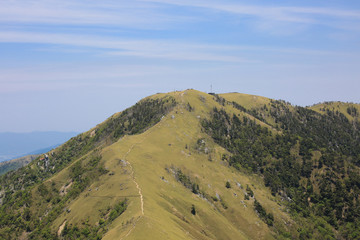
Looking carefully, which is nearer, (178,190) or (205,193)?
(178,190)

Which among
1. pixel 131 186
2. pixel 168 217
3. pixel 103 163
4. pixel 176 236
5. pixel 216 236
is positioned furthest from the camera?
pixel 103 163

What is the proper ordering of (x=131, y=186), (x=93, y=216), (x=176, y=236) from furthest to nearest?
(x=131, y=186) < (x=93, y=216) < (x=176, y=236)

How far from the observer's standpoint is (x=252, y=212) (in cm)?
19512

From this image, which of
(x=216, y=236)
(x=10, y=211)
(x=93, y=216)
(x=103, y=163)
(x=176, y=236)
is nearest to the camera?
(x=176, y=236)

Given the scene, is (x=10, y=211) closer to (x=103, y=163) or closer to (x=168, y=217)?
(x=103, y=163)

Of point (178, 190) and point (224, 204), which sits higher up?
point (178, 190)

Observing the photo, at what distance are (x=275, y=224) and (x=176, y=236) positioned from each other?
402 ft

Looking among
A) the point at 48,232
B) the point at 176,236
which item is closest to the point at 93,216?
the point at 48,232

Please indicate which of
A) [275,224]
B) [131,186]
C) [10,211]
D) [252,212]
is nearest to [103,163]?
[131,186]

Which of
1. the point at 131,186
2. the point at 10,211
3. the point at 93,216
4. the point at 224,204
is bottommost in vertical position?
the point at 10,211

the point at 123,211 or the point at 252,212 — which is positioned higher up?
the point at 123,211

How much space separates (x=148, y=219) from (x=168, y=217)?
67.9ft

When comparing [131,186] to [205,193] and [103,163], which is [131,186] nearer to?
[103,163]

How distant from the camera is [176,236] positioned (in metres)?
100
